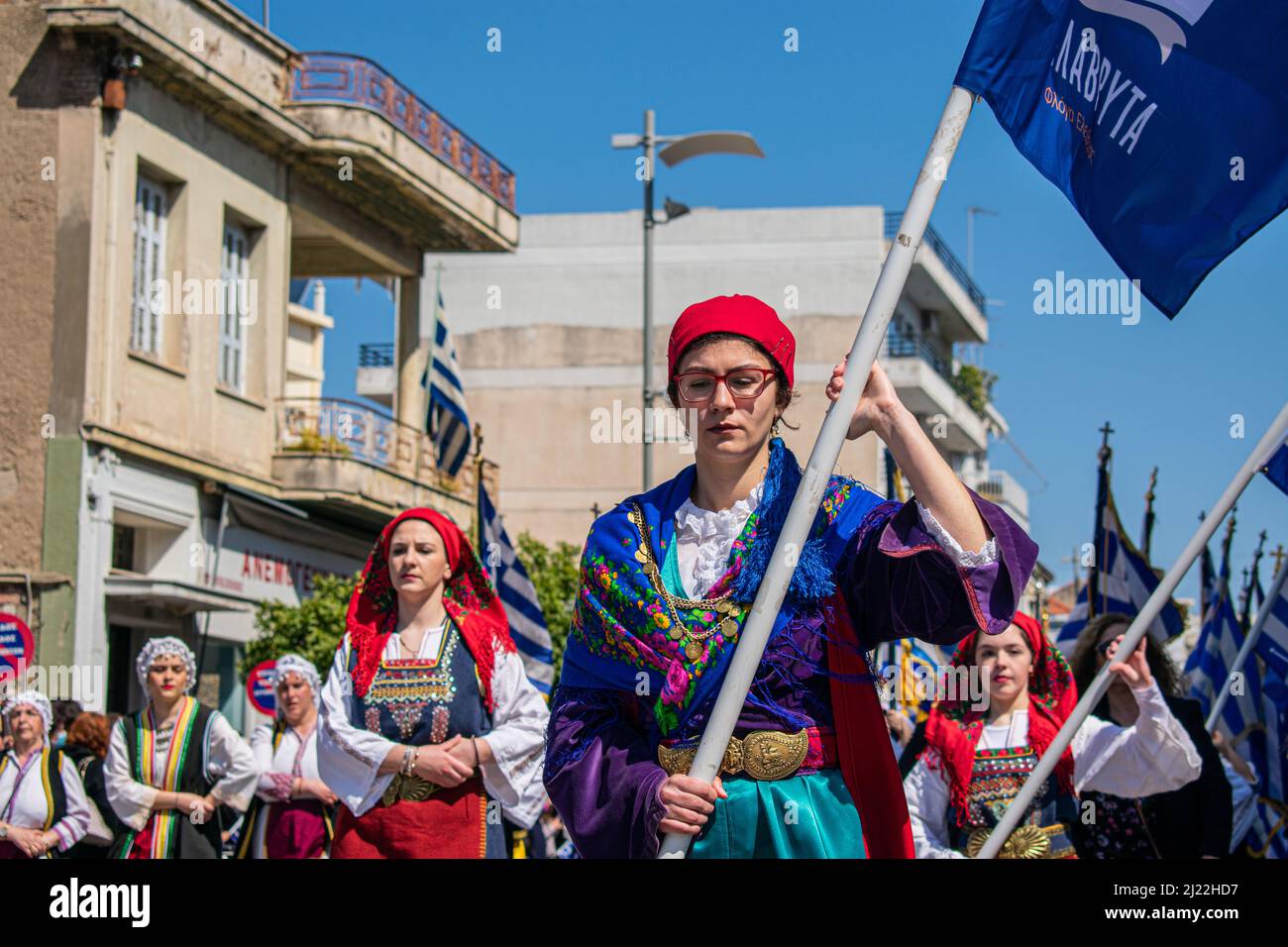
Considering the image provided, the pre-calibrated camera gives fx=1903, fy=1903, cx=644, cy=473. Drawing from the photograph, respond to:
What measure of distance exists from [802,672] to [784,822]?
1.01 ft

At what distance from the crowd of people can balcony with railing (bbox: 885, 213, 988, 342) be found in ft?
122

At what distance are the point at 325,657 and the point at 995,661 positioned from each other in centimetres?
1492

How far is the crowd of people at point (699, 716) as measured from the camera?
3861 millimetres

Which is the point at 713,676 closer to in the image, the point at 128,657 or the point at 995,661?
the point at 995,661

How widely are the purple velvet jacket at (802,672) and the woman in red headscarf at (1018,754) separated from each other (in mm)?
2829

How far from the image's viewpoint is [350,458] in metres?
25.4

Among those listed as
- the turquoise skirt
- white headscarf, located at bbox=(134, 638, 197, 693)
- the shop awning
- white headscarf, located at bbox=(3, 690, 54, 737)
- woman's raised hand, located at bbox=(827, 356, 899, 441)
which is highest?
the shop awning

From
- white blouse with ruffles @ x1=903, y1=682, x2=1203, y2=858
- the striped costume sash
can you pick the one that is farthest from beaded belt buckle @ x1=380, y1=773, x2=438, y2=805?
the striped costume sash

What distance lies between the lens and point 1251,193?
438 cm

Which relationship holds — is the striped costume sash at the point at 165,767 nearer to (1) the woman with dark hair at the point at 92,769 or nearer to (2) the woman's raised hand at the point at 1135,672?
(1) the woman with dark hair at the point at 92,769

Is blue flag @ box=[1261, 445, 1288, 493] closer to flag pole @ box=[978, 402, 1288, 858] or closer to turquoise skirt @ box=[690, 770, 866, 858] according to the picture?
flag pole @ box=[978, 402, 1288, 858]

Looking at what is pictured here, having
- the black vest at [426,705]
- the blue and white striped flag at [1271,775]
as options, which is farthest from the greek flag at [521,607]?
the black vest at [426,705]

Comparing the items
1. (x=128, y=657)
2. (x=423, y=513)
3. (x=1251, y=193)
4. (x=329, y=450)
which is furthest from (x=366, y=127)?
(x=1251, y=193)

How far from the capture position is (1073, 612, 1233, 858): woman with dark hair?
316 inches
